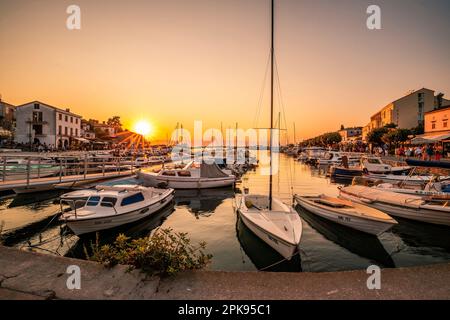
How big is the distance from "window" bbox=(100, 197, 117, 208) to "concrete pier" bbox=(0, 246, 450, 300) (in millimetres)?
7497

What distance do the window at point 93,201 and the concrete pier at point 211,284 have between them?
7.49m

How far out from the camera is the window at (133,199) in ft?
46.5

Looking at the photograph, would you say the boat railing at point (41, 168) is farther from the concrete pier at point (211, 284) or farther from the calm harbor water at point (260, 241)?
the concrete pier at point (211, 284)

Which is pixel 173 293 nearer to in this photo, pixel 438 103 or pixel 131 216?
pixel 131 216

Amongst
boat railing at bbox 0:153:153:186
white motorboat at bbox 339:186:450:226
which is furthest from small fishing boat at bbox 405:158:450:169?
boat railing at bbox 0:153:153:186

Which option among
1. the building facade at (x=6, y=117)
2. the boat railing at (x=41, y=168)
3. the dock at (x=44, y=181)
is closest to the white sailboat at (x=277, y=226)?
the dock at (x=44, y=181)

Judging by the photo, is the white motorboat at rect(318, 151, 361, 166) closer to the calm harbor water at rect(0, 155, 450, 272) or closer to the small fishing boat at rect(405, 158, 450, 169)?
the small fishing boat at rect(405, 158, 450, 169)

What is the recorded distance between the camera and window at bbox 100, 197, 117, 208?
13.5 metres

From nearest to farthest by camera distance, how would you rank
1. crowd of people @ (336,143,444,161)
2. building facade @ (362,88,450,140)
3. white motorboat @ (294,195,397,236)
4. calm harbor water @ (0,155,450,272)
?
1. calm harbor water @ (0,155,450,272)
2. white motorboat @ (294,195,397,236)
3. crowd of people @ (336,143,444,161)
4. building facade @ (362,88,450,140)

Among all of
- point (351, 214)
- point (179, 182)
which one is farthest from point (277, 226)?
point (179, 182)

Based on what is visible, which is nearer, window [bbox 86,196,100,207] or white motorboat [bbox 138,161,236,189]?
window [bbox 86,196,100,207]

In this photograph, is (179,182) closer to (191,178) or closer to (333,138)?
(191,178)

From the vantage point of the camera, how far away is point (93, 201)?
13.5 meters

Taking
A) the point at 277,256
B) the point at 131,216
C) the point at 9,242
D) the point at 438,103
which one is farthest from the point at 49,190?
the point at 438,103
